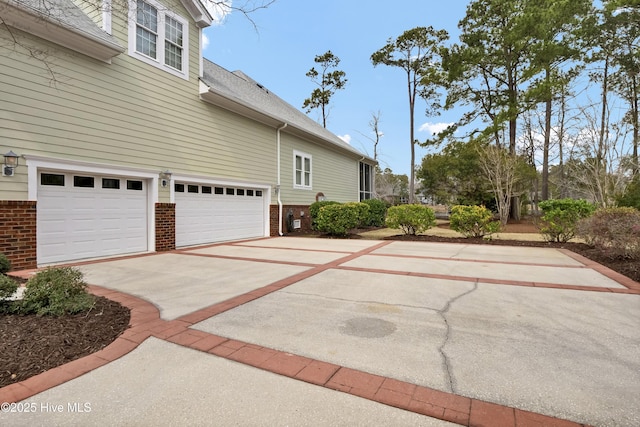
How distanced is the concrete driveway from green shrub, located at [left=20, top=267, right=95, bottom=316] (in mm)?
660

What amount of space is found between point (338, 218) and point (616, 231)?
8160mm

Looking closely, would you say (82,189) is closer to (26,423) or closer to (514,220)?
(26,423)

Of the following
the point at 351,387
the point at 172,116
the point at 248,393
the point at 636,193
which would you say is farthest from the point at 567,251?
the point at 172,116

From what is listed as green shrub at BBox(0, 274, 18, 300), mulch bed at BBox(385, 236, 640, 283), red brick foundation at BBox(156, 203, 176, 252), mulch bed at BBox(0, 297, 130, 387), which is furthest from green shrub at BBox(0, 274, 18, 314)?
mulch bed at BBox(385, 236, 640, 283)

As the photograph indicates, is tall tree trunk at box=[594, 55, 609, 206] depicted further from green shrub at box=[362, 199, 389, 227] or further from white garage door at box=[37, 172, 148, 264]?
white garage door at box=[37, 172, 148, 264]

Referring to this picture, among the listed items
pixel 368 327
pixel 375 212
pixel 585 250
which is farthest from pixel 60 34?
pixel 375 212

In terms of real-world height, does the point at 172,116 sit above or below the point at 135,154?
above

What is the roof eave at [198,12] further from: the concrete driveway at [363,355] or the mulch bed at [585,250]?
the mulch bed at [585,250]

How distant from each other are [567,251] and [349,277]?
7.03 meters

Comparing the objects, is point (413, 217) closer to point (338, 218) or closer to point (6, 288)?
point (338, 218)

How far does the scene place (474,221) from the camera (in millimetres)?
11336

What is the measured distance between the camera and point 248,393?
216 centimetres

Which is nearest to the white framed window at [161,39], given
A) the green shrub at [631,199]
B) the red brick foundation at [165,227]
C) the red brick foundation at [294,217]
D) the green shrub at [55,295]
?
the red brick foundation at [165,227]

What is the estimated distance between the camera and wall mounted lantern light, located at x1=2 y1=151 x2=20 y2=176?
5.85 metres
